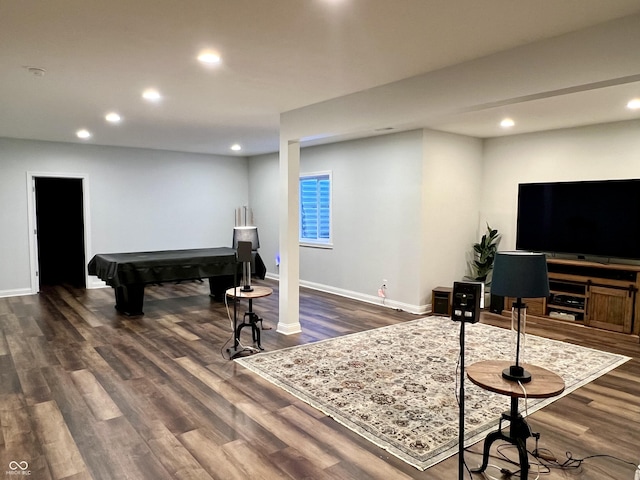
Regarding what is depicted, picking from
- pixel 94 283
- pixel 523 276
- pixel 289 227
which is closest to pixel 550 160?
pixel 289 227

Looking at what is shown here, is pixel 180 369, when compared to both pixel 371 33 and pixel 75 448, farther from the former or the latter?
pixel 371 33

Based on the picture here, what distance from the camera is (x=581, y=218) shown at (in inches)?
220

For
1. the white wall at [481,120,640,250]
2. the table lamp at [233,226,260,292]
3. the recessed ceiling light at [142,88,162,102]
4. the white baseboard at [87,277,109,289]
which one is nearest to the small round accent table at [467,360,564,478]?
the table lamp at [233,226,260,292]

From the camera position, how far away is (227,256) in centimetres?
638

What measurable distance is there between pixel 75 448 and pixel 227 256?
3.89 m

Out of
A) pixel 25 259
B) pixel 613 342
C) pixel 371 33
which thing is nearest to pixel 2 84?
pixel 371 33

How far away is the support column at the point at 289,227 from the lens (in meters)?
4.89

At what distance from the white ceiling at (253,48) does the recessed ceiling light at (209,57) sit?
60mm

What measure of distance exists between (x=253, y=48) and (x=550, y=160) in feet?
15.5

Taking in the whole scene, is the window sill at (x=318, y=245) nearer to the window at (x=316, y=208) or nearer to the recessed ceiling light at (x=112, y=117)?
the window at (x=316, y=208)

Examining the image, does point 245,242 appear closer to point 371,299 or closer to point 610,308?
point 371,299

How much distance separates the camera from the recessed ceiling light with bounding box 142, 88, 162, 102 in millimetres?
3980

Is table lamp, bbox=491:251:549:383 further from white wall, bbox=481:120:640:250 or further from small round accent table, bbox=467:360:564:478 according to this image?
white wall, bbox=481:120:640:250

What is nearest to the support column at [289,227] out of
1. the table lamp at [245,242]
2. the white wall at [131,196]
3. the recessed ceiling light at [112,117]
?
the table lamp at [245,242]
